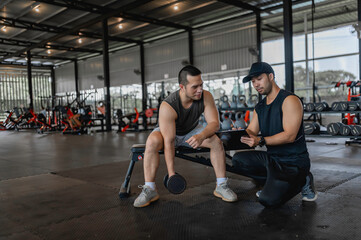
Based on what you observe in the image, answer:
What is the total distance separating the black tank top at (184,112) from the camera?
219cm

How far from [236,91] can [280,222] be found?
9.90 m

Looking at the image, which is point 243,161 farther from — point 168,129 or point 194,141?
point 168,129

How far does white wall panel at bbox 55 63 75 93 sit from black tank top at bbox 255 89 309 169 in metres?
18.5

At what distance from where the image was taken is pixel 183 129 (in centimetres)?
232

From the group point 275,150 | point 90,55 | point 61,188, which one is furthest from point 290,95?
point 90,55

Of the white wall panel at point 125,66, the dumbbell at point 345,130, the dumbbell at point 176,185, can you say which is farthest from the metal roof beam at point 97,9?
the dumbbell at point 176,185

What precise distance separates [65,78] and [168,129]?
19274 mm

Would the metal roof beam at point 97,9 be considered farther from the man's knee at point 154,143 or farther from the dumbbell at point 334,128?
the man's knee at point 154,143

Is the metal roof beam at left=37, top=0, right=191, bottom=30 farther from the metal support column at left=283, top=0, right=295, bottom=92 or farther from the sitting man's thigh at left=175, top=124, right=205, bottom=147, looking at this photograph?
the sitting man's thigh at left=175, top=124, right=205, bottom=147

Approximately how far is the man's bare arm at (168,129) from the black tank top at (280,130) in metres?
0.65

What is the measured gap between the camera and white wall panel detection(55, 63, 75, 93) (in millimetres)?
19172

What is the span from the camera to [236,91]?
1138 centimetres

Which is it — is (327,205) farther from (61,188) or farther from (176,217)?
(61,188)

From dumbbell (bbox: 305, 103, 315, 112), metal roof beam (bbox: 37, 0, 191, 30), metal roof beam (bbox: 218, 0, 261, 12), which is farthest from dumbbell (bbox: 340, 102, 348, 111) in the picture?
metal roof beam (bbox: 37, 0, 191, 30)
